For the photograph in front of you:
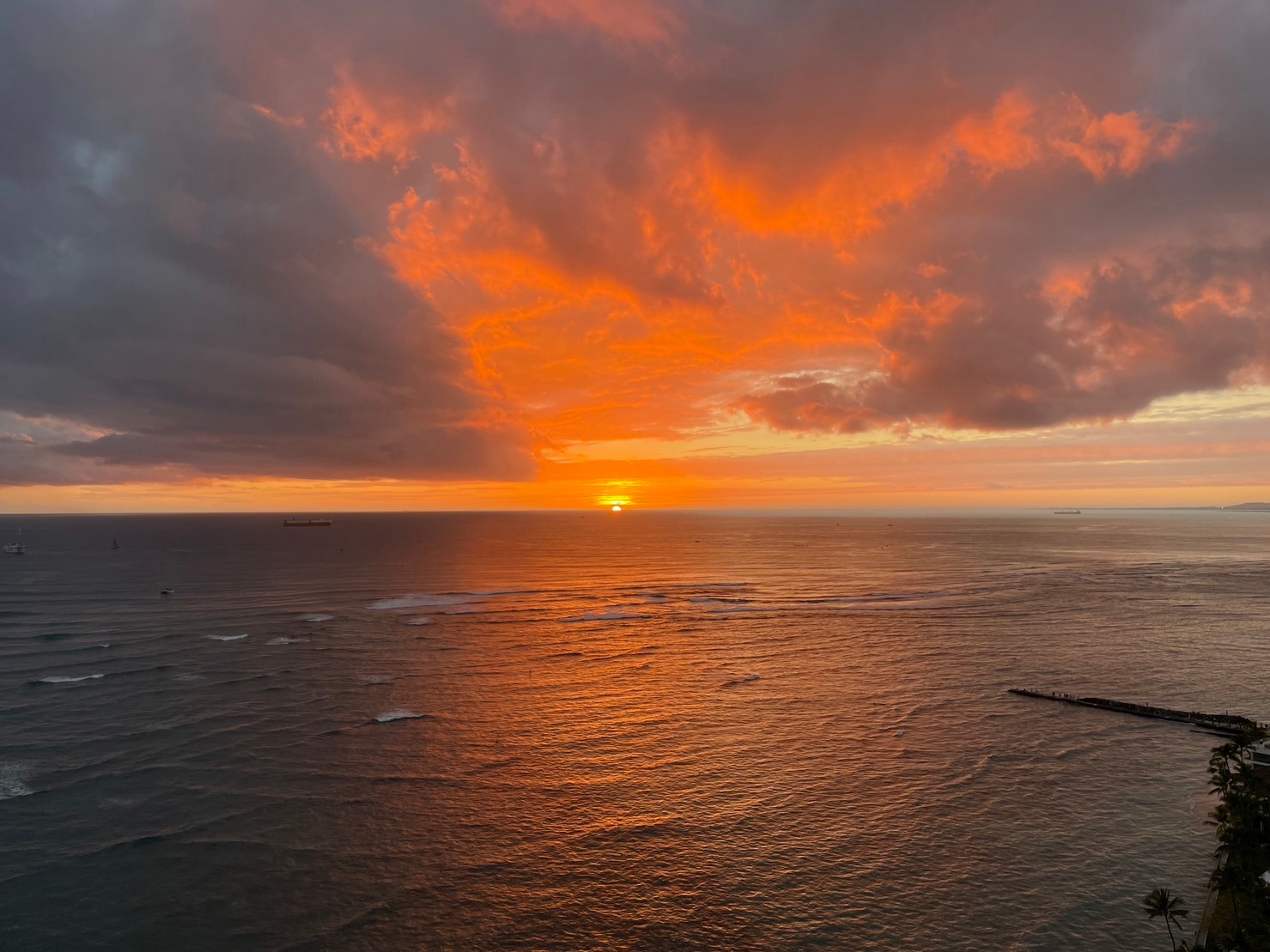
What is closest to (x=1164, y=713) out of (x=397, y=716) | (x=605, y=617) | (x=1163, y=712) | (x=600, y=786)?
(x=1163, y=712)

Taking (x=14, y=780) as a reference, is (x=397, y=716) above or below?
above

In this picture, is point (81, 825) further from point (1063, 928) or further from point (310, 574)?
point (310, 574)

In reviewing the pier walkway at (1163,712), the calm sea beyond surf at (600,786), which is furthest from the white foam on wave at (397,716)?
the pier walkway at (1163,712)

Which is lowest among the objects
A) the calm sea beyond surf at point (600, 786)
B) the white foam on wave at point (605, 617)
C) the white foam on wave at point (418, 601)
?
the calm sea beyond surf at point (600, 786)

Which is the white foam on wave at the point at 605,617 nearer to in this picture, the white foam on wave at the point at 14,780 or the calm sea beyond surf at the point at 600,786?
the calm sea beyond surf at the point at 600,786

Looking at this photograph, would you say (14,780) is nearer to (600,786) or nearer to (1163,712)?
(600,786)

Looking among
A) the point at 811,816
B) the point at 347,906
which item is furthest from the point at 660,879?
the point at 347,906

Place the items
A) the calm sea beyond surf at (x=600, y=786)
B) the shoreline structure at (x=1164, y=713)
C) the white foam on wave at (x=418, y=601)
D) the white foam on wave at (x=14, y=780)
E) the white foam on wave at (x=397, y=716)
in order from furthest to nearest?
the white foam on wave at (x=418, y=601), the white foam on wave at (x=397, y=716), the shoreline structure at (x=1164, y=713), the white foam on wave at (x=14, y=780), the calm sea beyond surf at (x=600, y=786)
